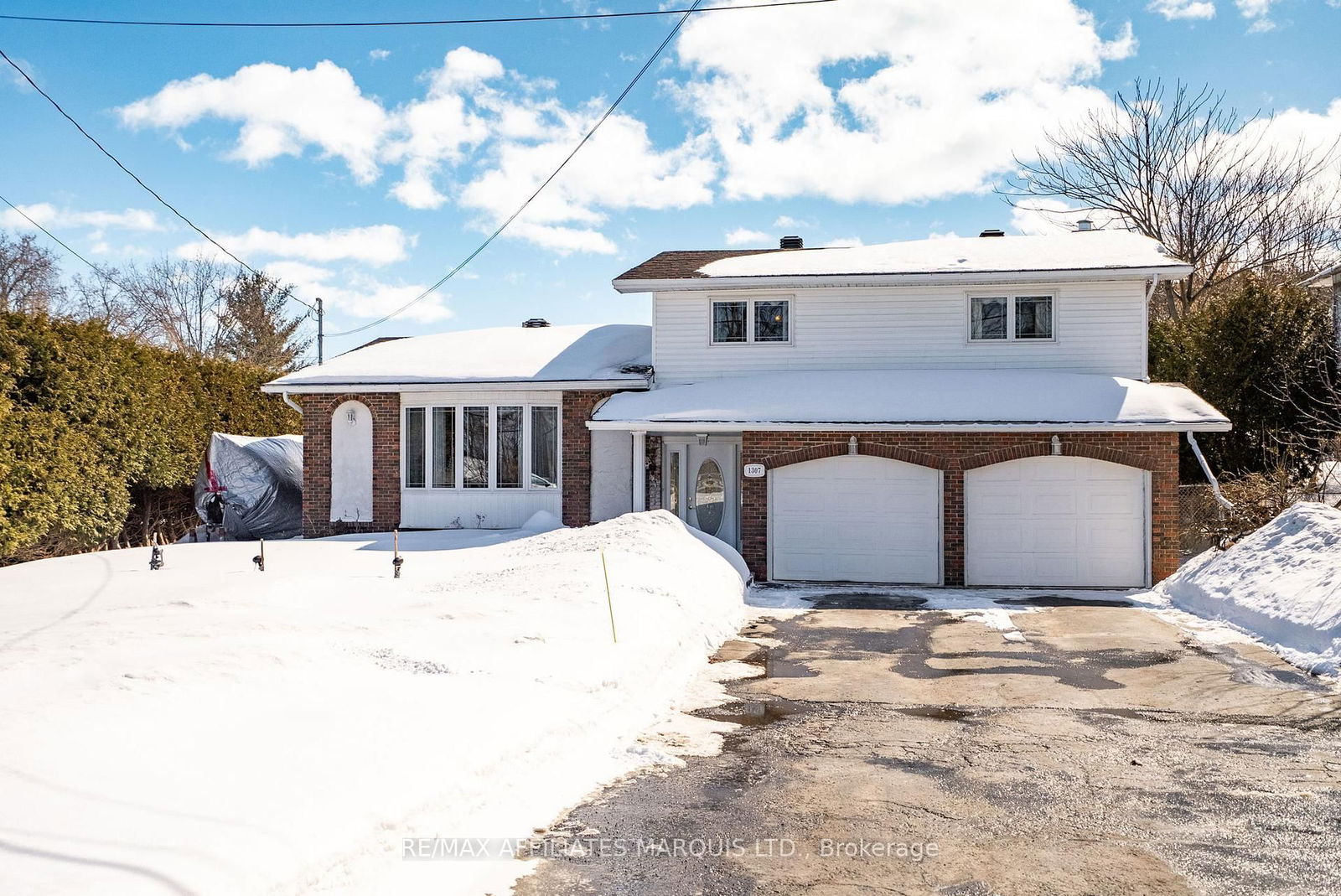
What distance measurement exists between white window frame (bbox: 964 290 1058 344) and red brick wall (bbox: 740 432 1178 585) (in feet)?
9.14

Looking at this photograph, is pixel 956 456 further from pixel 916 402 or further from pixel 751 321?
pixel 751 321

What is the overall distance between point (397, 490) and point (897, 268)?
1037 cm

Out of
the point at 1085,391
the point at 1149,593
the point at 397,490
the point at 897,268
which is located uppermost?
the point at 897,268

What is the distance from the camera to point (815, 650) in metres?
10.6

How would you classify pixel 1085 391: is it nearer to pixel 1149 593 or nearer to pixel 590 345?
pixel 1149 593

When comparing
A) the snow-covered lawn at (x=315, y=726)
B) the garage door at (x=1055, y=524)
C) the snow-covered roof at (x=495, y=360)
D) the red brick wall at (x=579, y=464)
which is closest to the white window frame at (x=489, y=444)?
the red brick wall at (x=579, y=464)

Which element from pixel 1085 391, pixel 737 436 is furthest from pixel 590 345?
pixel 1085 391

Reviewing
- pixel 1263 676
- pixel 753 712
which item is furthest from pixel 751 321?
pixel 753 712

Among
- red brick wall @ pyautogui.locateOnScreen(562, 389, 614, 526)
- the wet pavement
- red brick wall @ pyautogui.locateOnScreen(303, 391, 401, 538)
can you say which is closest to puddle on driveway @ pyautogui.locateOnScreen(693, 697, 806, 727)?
the wet pavement

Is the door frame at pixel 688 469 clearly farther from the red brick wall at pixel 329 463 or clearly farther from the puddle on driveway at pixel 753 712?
the puddle on driveway at pixel 753 712

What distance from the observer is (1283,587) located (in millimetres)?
11555

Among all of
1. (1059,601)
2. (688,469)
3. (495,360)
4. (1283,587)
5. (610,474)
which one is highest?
(495,360)

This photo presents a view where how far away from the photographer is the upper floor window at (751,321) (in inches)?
720

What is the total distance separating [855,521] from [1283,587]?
20.0ft
